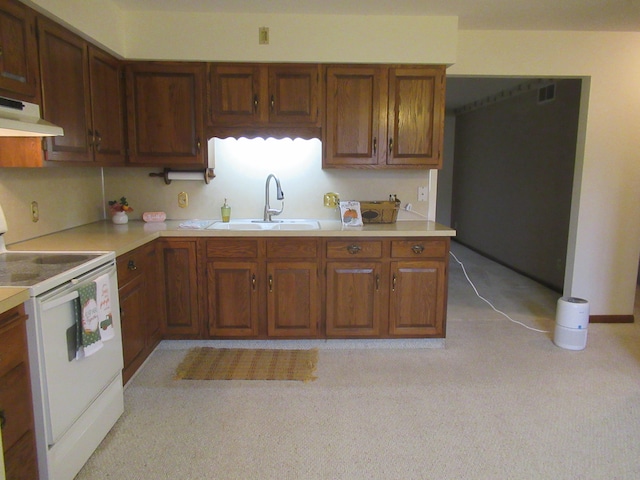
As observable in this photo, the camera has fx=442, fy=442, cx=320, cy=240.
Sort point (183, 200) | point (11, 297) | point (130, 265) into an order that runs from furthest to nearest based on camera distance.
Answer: point (183, 200) < point (130, 265) < point (11, 297)

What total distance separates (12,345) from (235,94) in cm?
224

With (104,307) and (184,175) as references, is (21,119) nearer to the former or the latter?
(104,307)

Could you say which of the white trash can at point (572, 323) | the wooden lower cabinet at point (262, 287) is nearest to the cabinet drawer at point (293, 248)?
the wooden lower cabinet at point (262, 287)

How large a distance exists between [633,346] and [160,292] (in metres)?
3.58

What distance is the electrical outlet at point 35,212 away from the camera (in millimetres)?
2666

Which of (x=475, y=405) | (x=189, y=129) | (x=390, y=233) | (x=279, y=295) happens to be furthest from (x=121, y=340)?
(x=475, y=405)

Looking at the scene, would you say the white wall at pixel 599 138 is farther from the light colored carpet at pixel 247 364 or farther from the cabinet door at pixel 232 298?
the light colored carpet at pixel 247 364

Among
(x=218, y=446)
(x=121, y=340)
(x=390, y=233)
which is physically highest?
(x=390, y=233)

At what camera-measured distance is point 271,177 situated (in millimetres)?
3551

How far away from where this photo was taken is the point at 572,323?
3248 mm

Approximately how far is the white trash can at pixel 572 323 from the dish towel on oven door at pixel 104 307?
3.04 m

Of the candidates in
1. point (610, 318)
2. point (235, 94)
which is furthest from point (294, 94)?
point (610, 318)

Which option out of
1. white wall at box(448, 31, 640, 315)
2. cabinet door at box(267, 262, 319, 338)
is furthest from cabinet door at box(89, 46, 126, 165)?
white wall at box(448, 31, 640, 315)

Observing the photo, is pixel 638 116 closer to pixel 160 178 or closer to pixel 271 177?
pixel 271 177
